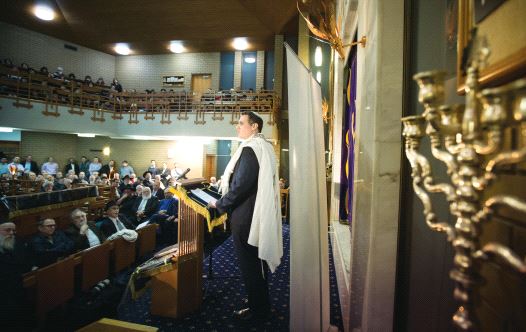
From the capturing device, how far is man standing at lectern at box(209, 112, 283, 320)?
225cm

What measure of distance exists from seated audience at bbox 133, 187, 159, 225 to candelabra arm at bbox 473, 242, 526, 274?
570 cm

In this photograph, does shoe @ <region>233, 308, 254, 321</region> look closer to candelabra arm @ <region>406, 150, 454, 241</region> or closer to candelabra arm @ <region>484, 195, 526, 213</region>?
candelabra arm @ <region>406, 150, 454, 241</region>

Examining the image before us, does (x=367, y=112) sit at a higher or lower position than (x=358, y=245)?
higher

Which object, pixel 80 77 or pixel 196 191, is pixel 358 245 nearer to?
pixel 196 191

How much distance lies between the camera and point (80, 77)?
14.2 meters

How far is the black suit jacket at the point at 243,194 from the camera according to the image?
2.36m

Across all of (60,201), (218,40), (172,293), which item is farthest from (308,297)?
(218,40)

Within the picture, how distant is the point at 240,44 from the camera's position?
13242 millimetres

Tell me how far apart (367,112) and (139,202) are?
5.20 m

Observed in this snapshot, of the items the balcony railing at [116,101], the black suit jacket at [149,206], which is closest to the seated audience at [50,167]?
the balcony railing at [116,101]

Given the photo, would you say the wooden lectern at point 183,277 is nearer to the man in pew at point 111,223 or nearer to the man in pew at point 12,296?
the man in pew at point 12,296

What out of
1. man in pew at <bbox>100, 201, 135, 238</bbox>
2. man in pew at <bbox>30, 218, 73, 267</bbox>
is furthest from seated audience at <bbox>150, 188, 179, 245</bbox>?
man in pew at <bbox>30, 218, 73, 267</bbox>

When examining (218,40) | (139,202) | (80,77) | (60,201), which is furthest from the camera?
(80,77)

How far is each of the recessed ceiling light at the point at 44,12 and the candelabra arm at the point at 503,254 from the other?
1428cm
